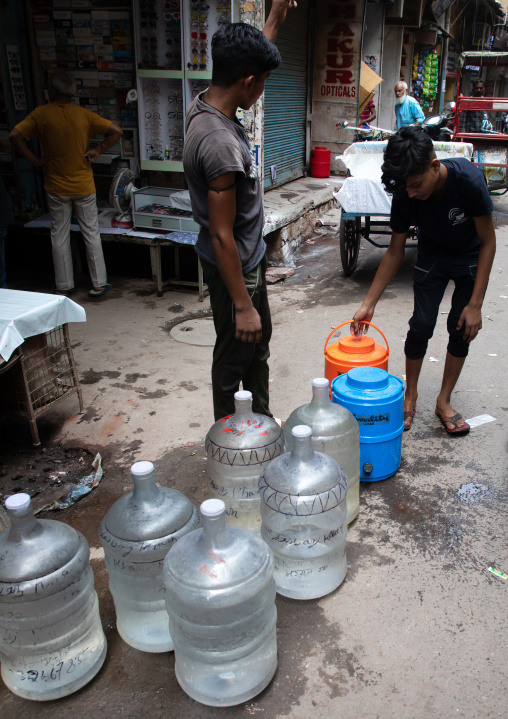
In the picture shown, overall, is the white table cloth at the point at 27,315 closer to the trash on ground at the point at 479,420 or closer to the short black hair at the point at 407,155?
the short black hair at the point at 407,155

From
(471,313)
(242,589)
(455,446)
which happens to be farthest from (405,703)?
(471,313)

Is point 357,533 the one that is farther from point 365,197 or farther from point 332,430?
point 365,197

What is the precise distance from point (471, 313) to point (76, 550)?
8.13 ft

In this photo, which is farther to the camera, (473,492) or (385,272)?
(385,272)

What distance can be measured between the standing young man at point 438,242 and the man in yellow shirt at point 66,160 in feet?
12.9

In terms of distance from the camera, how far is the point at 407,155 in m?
2.98

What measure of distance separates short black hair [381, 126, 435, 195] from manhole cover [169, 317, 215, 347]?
267 cm

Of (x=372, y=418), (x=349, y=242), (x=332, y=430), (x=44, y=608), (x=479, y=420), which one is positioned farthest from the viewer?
(x=349, y=242)

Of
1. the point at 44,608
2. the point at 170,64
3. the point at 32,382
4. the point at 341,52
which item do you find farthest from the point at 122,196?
the point at 341,52

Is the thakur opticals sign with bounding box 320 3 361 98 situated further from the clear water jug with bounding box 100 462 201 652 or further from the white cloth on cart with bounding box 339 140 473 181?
the clear water jug with bounding box 100 462 201 652

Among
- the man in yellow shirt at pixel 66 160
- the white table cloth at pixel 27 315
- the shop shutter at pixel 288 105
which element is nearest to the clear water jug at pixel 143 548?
the white table cloth at pixel 27 315

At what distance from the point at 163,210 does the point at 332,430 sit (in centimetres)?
460

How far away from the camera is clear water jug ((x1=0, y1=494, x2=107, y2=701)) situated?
78.5 inches

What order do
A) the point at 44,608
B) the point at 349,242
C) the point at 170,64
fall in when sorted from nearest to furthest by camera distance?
the point at 44,608
the point at 170,64
the point at 349,242
